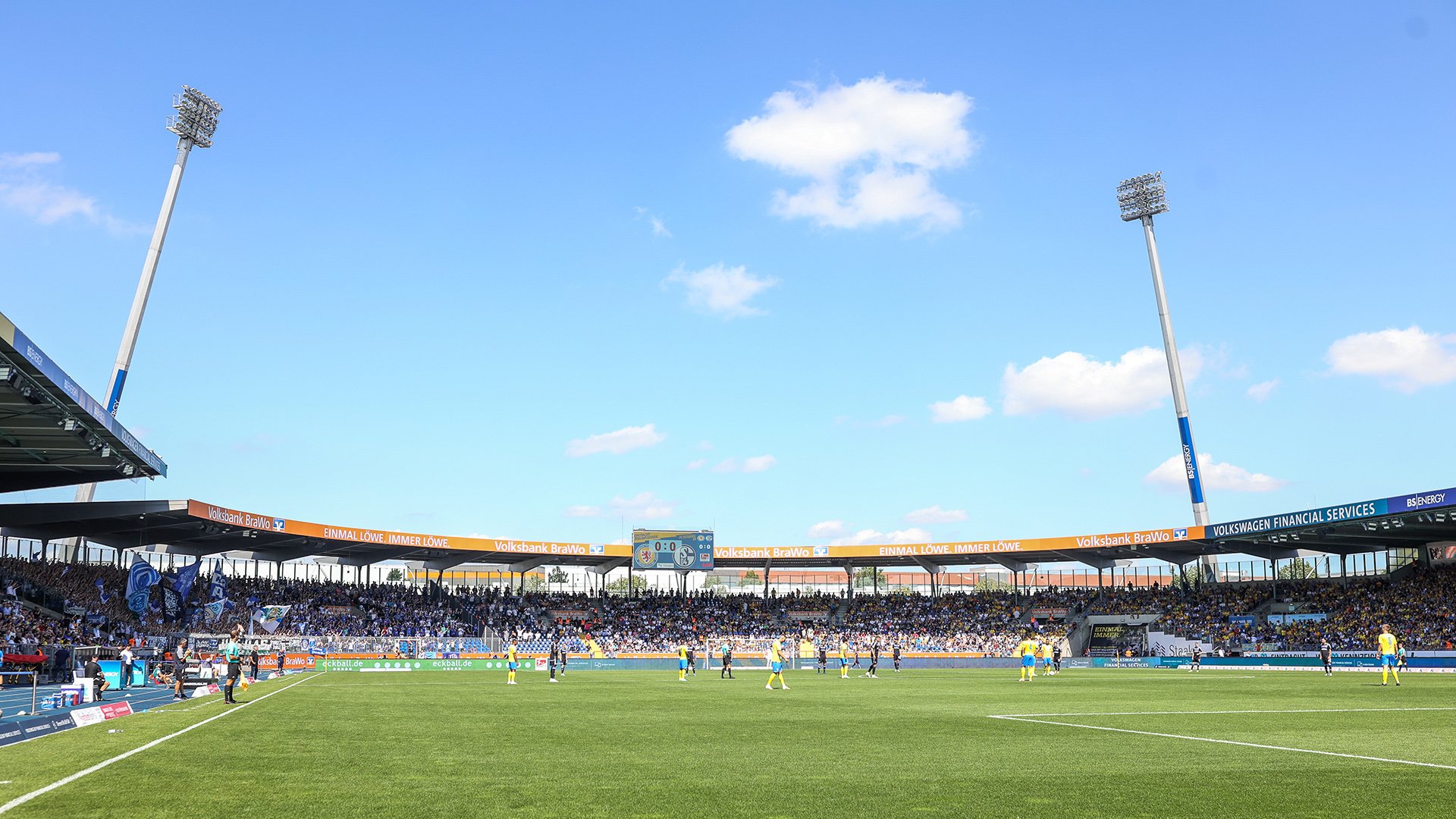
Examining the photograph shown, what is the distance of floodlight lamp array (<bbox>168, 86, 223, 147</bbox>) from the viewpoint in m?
61.7

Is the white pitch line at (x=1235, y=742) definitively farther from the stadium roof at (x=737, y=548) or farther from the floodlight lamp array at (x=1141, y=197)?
the floodlight lamp array at (x=1141, y=197)

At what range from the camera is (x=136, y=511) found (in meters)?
49.0

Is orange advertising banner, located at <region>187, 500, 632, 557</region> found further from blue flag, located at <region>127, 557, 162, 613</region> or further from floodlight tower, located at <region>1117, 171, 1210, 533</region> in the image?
floodlight tower, located at <region>1117, 171, 1210, 533</region>

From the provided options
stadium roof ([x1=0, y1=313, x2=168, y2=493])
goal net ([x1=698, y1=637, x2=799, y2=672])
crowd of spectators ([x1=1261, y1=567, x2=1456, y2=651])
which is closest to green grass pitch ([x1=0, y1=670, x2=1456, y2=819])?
stadium roof ([x1=0, y1=313, x2=168, y2=493])

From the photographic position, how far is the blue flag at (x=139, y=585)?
50.7m

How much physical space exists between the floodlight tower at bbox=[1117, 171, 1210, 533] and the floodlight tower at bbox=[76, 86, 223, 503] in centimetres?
6141

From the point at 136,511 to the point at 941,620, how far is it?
178 feet

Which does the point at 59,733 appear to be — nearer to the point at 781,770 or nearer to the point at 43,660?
the point at 781,770

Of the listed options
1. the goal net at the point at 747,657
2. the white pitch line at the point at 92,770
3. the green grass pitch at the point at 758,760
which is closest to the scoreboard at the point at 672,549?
the goal net at the point at 747,657

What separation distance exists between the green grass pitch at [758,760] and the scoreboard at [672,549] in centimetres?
4873

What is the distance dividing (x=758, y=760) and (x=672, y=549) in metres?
62.2

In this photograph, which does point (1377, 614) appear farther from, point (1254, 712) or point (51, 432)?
point (51, 432)

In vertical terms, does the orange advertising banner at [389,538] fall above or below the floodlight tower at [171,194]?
below

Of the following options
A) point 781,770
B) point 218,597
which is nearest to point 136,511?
point 218,597
